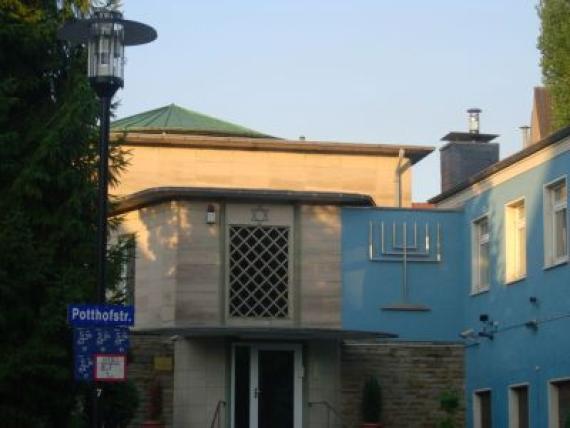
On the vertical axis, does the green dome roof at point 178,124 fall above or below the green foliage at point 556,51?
below

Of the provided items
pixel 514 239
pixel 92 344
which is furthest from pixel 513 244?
pixel 92 344

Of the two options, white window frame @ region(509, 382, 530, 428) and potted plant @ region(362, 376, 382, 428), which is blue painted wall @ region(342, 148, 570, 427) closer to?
white window frame @ region(509, 382, 530, 428)

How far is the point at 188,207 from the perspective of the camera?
2847cm

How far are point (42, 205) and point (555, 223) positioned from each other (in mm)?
9523

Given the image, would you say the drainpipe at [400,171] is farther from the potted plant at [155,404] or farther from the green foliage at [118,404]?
the green foliage at [118,404]

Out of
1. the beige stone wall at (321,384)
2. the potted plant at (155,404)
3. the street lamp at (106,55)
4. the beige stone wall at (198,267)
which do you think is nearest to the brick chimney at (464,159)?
the beige stone wall at (321,384)

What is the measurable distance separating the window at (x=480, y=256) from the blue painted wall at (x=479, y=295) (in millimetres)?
180

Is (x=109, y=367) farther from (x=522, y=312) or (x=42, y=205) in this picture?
(x=522, y=312)

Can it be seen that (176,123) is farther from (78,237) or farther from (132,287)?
(78,237)

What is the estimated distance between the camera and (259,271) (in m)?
28.6

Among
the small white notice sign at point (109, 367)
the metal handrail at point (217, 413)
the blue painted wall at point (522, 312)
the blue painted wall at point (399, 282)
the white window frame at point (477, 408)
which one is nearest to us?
the small white notice sign at point (109, 367)

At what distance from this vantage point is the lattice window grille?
2850 cm

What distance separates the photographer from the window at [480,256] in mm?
29263

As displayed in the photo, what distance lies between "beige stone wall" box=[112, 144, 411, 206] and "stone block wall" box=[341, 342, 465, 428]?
42.1 ft
